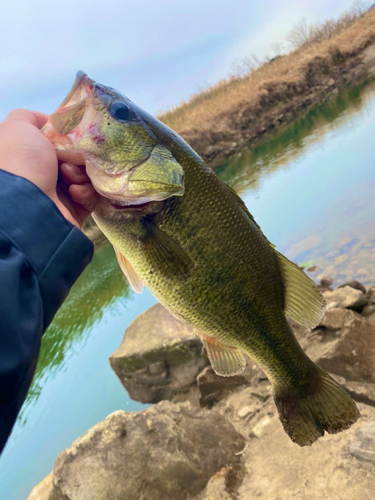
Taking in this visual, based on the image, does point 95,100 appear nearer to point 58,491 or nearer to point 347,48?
point 58,491

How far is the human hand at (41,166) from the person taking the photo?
135cm

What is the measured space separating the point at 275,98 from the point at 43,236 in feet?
85.9

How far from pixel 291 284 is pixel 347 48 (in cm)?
2927

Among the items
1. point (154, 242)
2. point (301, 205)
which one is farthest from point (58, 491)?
point (301, 205)

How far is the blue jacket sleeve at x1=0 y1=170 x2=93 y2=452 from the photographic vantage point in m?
1.01

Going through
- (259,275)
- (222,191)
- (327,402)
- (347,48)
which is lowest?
(347,48)

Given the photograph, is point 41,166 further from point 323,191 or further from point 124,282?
point 124,282

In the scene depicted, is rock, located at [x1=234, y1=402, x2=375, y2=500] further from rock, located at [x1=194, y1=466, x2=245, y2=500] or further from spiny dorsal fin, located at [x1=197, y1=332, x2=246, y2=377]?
spiny dorsal fin, located at [x1=197, y1=332, x2=246, y2=377]

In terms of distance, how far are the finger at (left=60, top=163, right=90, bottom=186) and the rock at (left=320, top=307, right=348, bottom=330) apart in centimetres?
311

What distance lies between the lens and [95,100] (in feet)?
5.35

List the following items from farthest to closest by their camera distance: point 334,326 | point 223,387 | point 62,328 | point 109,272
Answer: point 109,272 → point 62,328 → point 223,387 → point 334,326

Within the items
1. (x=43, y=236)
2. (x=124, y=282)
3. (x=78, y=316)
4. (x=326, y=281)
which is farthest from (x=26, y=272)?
(x=124, y=282)

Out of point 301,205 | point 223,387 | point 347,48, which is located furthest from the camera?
point 347,48

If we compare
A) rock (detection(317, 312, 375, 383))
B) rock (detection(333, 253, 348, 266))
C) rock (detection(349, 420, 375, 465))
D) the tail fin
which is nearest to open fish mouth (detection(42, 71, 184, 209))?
the tail fin
